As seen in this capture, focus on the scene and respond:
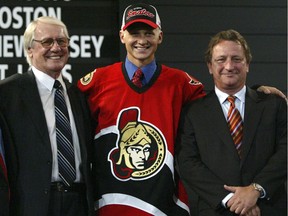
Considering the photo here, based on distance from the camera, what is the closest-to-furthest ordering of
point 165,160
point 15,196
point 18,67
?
point 15,196 → point 165,160 → point 18,67

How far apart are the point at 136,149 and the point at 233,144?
0.46m

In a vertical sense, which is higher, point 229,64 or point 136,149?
point 229,64

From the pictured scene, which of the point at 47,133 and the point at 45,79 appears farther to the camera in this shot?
the point at 45,79

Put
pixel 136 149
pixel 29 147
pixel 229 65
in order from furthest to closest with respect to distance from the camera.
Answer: pixel 136 149 < pixel 229 65 < pixel 29 147

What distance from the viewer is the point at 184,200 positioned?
346 centimetres

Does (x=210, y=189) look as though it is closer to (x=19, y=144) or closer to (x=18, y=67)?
(x=19, y=144)

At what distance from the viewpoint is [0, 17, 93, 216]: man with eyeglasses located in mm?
3141

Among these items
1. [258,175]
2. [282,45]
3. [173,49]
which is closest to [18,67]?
[173,49]

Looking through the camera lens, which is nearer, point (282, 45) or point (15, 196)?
point (15, 196)

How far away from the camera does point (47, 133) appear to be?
318 cm

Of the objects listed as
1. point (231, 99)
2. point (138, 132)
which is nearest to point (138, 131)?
point (138, 132)

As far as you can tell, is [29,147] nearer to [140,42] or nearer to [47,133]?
[47,133]

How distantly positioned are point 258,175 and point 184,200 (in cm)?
44

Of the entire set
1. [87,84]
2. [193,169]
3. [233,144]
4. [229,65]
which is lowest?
[193,169]
